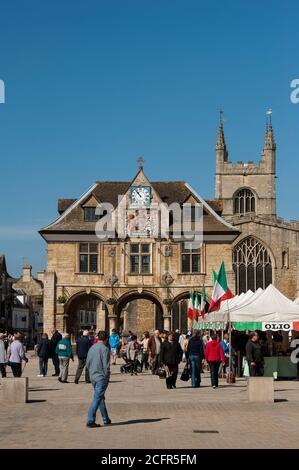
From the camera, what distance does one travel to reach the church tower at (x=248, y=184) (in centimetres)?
9906

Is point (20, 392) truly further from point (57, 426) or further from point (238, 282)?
point (238, 282)

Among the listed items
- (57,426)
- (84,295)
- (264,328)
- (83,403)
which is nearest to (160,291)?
(84,295)

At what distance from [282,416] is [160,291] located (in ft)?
116

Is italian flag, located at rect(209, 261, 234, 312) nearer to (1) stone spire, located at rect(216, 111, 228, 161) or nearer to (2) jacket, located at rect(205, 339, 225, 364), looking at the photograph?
(2) jacket, located at rect(205, 339, 225, 364)

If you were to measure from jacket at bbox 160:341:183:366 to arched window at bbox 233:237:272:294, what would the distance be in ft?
175

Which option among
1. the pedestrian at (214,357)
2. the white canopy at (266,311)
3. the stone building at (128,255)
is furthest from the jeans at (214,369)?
the stone building at (128,255)

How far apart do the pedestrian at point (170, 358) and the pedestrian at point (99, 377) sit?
28.1ft

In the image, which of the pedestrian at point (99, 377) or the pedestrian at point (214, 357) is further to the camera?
the pedestrian at point (214, 357)

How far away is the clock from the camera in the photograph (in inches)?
Answer: 2116

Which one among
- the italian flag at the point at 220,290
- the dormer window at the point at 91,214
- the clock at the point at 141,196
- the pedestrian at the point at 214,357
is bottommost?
the pedestrian at the point at 214,357

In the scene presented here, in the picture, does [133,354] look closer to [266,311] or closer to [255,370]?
[266,311]

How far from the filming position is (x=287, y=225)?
3086 inches

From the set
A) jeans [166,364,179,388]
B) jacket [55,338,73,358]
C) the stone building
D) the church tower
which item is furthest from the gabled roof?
the church tower

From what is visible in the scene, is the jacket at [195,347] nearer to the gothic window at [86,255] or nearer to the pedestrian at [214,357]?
the pedestrian at [214,357]
